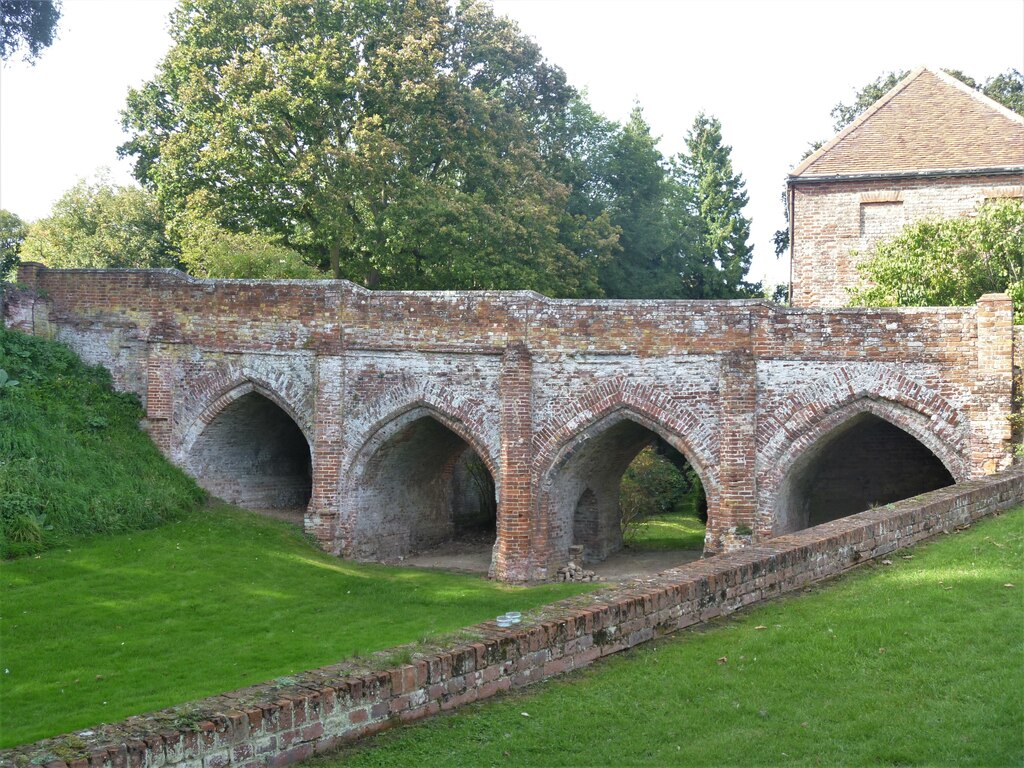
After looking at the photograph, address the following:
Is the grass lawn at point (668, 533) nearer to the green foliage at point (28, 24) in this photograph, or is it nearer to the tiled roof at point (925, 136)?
the tiled roof at point (925, 136)

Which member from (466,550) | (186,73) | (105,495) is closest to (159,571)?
(105,495)

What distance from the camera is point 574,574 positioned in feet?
61.6

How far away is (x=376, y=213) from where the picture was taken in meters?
26.8

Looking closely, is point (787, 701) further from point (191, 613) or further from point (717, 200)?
point (717, 200)

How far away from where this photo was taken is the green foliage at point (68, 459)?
52.8ft

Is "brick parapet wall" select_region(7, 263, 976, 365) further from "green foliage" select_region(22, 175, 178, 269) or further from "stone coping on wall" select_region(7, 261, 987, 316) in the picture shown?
"green foliage" select_region(22, 175, 178, 269)

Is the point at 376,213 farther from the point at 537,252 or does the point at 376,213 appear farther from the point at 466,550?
the point at 466,550

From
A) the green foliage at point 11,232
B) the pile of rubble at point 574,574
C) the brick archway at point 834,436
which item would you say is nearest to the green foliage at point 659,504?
the pile of rubble at point 574,574

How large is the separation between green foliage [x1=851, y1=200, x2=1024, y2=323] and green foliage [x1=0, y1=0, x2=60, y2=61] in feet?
55.9

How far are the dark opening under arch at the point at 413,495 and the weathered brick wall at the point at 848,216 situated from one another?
33.7 ft

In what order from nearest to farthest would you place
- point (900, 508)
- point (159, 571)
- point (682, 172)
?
point (900, 508) < point (159, 571) < point (682, 172)

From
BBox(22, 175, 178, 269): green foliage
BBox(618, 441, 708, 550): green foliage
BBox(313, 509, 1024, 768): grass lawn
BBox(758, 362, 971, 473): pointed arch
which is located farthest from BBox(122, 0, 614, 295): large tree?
BBox(313, 509, 1024, 768): grass lawn

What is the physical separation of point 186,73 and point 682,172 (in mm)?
24452

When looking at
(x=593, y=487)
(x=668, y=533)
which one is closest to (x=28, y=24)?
(x=593, y=487)
